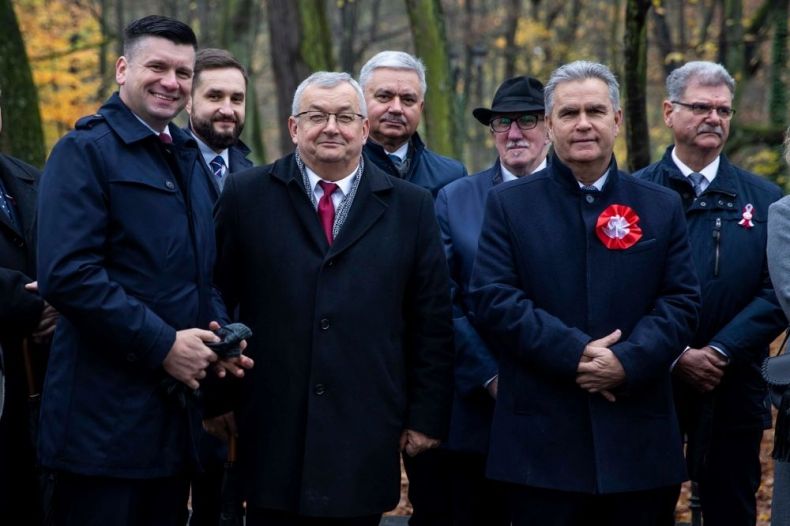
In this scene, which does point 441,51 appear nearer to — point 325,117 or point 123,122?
point 325,117

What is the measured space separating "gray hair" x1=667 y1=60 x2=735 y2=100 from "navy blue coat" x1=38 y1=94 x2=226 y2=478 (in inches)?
107

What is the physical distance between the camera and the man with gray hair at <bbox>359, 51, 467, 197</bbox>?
611cm

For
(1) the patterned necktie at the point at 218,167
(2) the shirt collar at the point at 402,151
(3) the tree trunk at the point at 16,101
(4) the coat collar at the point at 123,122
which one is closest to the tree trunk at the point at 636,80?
(2) the shirt collar at the point at 402,151

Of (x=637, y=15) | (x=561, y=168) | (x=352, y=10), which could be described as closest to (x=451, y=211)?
(x=561, y=168)

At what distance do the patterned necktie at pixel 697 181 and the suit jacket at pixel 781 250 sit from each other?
1.00 m

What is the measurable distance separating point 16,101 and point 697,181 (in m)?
7.09

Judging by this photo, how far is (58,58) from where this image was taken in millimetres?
21766

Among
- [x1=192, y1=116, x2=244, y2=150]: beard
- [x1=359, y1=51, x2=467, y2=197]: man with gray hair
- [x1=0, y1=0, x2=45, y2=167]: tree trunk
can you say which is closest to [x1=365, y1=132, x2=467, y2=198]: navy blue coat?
[x1=359, y1=51, x2=467, y2=197]: man with gray hair

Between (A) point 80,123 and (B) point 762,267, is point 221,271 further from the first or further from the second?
(B) point 762,267

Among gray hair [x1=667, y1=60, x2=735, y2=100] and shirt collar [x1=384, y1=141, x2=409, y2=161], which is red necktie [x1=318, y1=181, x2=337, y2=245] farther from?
gray hair [x1=667, y1=60, x2=735, y2=100]

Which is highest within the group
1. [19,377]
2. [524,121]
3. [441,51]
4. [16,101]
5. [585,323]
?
[441,51]

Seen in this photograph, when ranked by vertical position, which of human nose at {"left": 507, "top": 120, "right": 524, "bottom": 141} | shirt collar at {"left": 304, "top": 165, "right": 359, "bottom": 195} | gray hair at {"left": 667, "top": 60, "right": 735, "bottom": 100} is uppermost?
gray hair at {"left": 667, "top": 60, "right": 735, "bottom": 100}

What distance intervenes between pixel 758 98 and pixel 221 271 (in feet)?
85.3

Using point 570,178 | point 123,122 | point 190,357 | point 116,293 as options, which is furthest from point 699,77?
point 116,293
